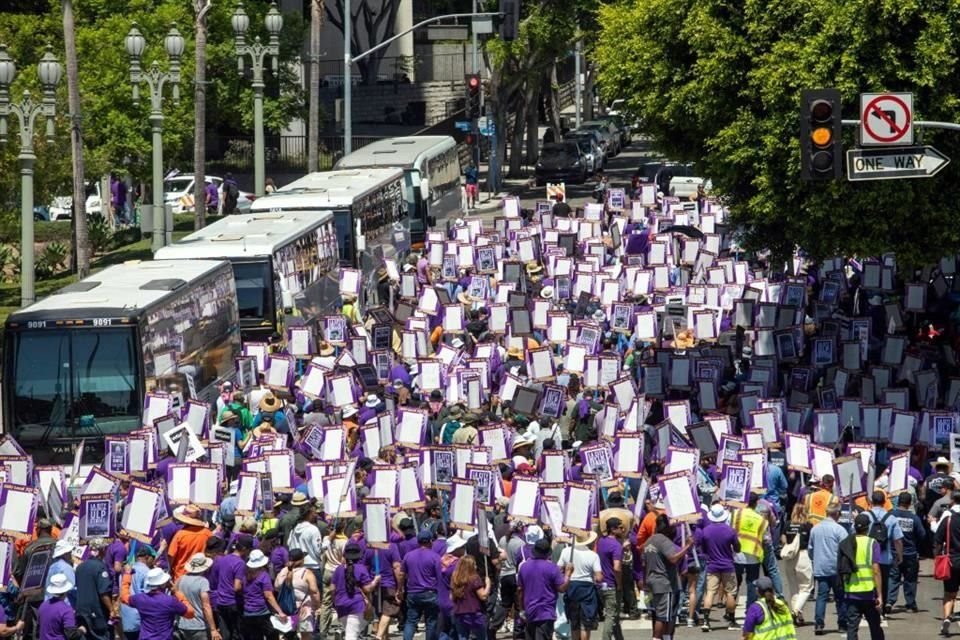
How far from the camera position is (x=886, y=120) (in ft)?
70.6

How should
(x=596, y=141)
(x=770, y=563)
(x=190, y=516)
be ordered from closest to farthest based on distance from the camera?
1. (x=190, y=516)
2. (x=770, y=563)
3. (x=596, y=141)

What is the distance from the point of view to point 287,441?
23812 millimetres

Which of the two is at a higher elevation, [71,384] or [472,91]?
[472,91]

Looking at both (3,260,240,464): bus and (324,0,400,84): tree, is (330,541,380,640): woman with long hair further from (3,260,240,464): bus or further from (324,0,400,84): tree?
(324,0,400,84): tree

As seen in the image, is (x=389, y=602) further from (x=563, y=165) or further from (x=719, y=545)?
(x=563, y=165)

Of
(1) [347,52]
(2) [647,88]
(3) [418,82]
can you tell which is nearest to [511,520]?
(2) [647,88]

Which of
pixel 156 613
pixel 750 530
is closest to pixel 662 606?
pixel 750 530

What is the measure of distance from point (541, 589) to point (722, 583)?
2.84 meters

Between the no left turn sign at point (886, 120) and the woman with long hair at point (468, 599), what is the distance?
702 centimetres

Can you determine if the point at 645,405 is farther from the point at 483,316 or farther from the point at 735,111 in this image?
the point at 483,316

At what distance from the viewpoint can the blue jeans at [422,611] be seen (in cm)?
1795

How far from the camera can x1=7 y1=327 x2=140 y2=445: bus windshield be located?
80.0ft

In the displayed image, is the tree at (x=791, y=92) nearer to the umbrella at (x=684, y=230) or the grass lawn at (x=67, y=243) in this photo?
the umbrella at (x=684, y=230)

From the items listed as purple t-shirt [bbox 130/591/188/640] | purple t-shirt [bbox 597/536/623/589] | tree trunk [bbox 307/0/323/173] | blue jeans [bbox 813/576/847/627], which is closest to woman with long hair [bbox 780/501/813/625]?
blue jeans [bbox 813/576/847/627]
